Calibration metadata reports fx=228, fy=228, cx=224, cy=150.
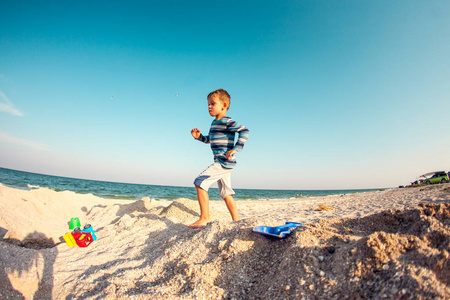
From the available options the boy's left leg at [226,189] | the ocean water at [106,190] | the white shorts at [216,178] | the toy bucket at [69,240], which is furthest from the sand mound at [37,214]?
the ocean water at [106,190]

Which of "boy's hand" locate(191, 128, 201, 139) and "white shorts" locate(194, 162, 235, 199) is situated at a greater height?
"boy's hand" locate(191, 128, 201, 139)

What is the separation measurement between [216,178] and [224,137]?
58 centimetres

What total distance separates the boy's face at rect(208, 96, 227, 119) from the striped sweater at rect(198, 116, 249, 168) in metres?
0.11

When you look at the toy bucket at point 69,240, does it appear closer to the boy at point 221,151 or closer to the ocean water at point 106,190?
the boy at point 221,151

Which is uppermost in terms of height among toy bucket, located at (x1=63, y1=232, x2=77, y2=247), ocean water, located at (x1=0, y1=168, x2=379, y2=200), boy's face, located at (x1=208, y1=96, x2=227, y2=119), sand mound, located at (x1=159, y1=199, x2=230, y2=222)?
boy's face, located at (x1=208, y1=96, x2=227, y2=119)

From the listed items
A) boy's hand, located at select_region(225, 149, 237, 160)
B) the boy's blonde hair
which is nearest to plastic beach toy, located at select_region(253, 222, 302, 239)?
boy's hand, located at select_region(225, 149, 237, 160)

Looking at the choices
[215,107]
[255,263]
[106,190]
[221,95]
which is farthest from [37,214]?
[106,190]

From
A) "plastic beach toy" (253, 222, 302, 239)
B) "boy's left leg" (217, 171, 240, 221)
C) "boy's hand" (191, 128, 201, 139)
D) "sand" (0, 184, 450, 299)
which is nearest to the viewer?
"sand" (0, 184, 450, 299)

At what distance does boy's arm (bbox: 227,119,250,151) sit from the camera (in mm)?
3018

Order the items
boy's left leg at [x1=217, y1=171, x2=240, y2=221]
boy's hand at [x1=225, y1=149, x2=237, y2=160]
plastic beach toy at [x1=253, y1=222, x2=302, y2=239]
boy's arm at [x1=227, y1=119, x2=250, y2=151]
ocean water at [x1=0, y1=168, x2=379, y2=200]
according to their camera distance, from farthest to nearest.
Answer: ocean water at [x1=0, y1=168, x2=379, y2=200] → boy's left leg at [x1=217, y1=171, x2=240, y2=221] → boy's arm at [x1=227, y1=119, x2=250, y2=151] → boy's hand at [x1=225, y1=149, x2=237, y2=160] → plastic beach toy at [x1=253, y1=222, x2=302, y2=239]

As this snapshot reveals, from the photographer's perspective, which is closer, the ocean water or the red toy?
the red toy

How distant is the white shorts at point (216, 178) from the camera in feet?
9.93

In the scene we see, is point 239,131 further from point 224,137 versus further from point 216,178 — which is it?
point 216,178

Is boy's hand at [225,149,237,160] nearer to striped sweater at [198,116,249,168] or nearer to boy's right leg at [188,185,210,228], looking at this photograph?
striped sweater at [198,116,249,168]
